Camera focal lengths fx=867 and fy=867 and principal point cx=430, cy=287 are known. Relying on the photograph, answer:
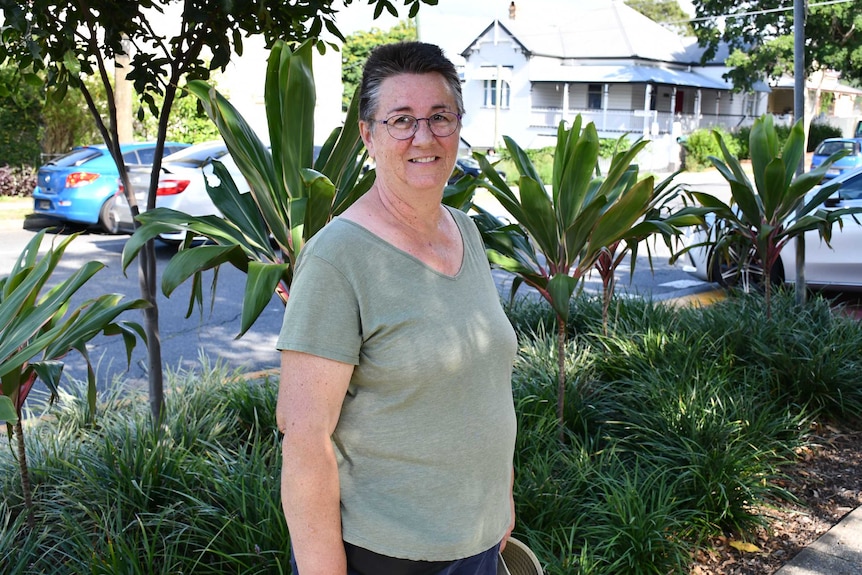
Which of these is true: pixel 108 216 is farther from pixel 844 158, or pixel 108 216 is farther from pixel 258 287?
pixel 844 158

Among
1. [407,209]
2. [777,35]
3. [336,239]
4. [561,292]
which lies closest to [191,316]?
[561,292]

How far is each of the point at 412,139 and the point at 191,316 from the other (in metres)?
7.16

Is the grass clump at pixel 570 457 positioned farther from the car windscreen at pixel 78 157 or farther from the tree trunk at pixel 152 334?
the car windscreen at pixel 78 157

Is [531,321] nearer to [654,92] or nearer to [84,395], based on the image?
[84,395]

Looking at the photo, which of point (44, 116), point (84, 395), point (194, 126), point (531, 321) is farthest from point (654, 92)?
point (84, 395)

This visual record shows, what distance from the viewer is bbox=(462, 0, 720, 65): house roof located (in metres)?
42.1

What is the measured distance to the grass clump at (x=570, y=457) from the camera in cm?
316

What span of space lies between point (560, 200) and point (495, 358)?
2475mm

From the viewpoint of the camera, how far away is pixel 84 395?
15.3 ft

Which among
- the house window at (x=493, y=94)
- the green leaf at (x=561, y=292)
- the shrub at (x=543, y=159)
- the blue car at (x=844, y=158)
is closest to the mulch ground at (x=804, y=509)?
the green leaf at (x=561, y=292)

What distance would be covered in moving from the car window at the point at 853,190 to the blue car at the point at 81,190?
1007cm

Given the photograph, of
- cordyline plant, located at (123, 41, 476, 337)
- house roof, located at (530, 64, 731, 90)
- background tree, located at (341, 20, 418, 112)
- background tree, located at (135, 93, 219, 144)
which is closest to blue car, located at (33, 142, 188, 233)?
background tree, located at (135, 93, 219, 144)

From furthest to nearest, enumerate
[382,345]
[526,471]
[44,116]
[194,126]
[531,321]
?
[194,126] < [44,116] < [531,321] < [526,471] < [382,345]

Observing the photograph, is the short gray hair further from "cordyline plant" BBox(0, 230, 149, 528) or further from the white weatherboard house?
the white weatherboard house
